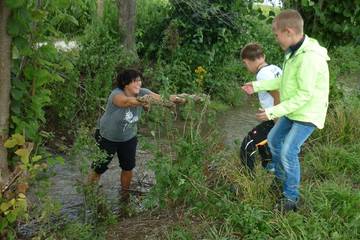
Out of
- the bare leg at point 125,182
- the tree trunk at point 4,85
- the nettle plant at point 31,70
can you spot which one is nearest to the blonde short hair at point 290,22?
the nettle plant at point 31,70

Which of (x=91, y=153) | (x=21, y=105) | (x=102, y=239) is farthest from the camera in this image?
(x=91, y=153)

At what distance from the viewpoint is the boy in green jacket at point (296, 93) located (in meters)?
4.02

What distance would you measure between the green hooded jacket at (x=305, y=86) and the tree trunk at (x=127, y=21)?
5.14 m

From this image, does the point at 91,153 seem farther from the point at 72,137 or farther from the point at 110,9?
the point at 110,9

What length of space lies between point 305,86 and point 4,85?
2.18m

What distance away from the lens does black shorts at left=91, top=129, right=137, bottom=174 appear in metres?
5.25

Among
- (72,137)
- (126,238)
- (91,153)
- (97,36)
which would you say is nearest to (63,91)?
(72,137)

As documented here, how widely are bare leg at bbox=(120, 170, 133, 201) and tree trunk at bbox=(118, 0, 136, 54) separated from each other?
3.85 meters

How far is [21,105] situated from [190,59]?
5953 millimetres

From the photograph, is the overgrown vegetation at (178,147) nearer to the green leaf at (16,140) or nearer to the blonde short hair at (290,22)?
the green leaf at (16,140)

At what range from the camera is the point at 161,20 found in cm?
990

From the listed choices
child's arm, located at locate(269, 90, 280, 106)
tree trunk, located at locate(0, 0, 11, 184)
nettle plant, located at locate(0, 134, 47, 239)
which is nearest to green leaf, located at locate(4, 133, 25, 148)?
nettle plant, located at locate(0, 134, 47, 239)

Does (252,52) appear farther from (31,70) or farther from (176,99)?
(31,70)

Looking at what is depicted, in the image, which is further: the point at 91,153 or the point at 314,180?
the point at 314,180
